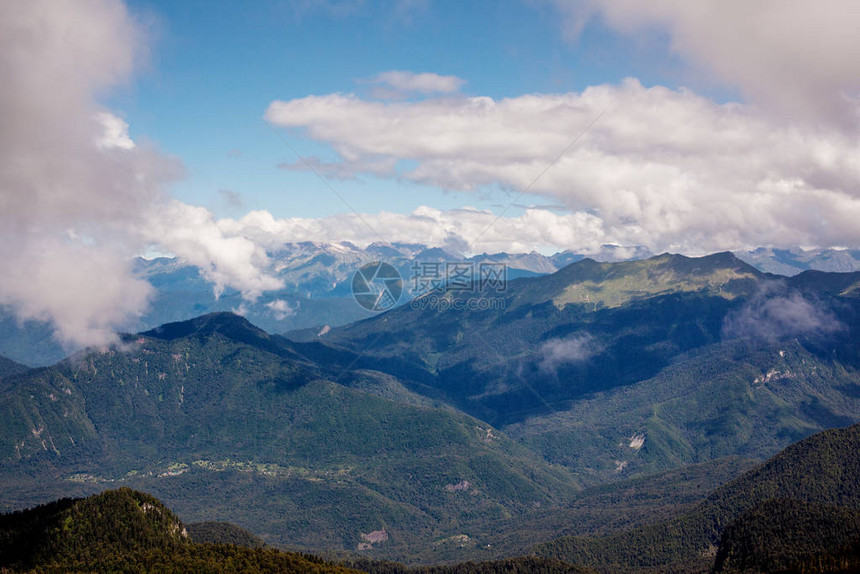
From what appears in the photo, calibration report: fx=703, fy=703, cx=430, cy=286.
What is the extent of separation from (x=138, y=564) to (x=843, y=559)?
476 feet

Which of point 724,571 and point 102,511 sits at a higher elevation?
point 102,511

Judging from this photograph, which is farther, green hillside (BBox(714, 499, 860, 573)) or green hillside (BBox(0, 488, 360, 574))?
green hillside (BBox(714, 499, 860, 573))

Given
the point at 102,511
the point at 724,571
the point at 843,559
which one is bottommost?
the point at 724,571

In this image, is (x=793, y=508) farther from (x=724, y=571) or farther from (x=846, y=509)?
(x=724, y=571)

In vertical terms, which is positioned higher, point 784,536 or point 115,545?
point 115,545

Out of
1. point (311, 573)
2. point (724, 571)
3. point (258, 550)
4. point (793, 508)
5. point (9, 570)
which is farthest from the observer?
point (793, 508)

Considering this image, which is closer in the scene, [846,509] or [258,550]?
[258,550]

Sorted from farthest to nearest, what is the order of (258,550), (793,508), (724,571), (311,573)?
(793,508)
(724,571)
(258,550)
(311,573)

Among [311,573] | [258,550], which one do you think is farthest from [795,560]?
[258,550]

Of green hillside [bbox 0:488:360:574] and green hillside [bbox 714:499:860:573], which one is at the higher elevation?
green hillside [bbox 0:488:360:574]

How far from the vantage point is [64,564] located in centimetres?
14662

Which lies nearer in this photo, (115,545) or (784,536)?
(115,545)

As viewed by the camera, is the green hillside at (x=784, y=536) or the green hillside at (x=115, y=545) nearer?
the green hillside at (x=115, y=545)

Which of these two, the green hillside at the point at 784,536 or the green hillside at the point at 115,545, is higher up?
the green hillside at the point at 115,545
